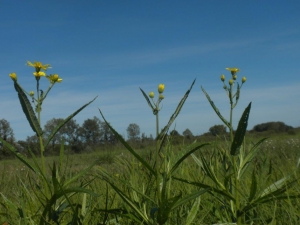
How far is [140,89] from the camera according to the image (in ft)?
3.24

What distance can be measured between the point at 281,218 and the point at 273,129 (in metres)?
7.53

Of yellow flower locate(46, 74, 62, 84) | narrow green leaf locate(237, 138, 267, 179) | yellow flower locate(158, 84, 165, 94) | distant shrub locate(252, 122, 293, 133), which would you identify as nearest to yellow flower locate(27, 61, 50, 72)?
yellow flower locate(46, 74, 62, 84)

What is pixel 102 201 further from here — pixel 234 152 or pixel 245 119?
pixel 245 119

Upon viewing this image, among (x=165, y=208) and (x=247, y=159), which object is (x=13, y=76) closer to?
(x=165, y=208)

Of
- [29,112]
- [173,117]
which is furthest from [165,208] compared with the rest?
[29,112]

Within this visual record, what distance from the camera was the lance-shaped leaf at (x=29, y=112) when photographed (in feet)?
3.31

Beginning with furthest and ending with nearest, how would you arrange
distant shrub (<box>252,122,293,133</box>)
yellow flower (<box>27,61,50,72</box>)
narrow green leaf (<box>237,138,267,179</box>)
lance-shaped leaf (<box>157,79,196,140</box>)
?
distant shrub (<box>252,122,293,133</box>) → narrow green leaf (<box>237,138,267,179</box>) → yellow flower (<box>27,61,50,72</box>) → lance-shaped leaf (<box>157,79,196,140</box>)

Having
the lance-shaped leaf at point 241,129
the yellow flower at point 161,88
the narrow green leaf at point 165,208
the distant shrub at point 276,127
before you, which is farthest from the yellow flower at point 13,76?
the distant shrub at point 276,127

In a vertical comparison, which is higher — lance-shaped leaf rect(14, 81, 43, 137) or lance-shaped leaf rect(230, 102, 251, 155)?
lance-shaped leaf rect(14, 81, 43, 137)

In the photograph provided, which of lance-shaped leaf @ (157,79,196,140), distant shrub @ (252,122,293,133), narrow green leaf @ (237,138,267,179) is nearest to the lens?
lance-shaped leaf @ (157,79,196,140)

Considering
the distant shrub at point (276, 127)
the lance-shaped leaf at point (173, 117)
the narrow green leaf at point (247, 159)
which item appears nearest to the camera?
the lance-shaped leaf at point (173, 117)

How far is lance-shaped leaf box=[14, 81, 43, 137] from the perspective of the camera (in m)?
1.01

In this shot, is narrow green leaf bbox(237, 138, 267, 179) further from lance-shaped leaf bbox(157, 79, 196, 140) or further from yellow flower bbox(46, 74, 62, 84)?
yellow flower bbox(46, 74, 62, 84)

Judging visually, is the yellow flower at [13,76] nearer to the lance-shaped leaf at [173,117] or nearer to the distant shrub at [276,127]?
the lance-shaped leaf at [173,117]
